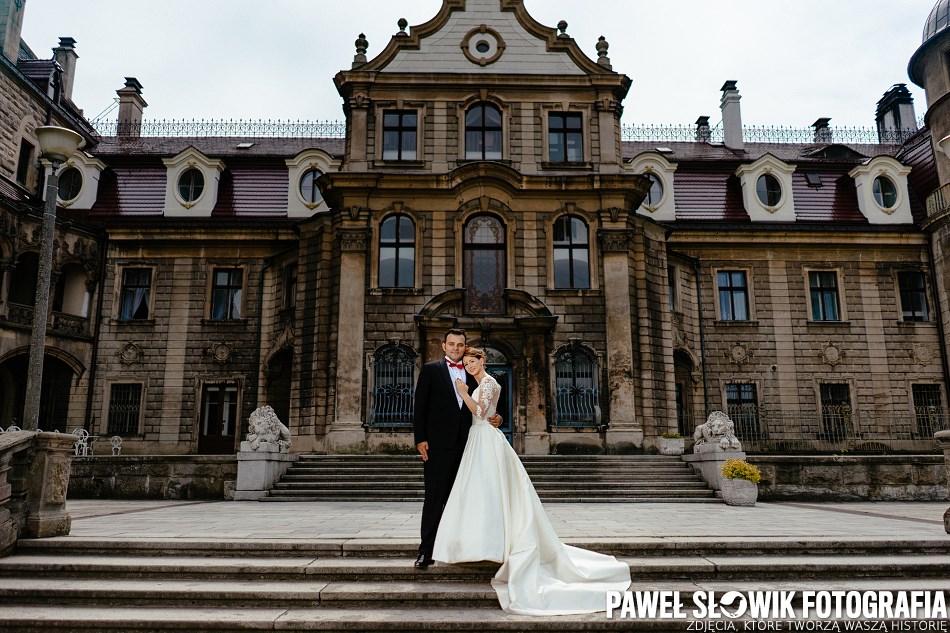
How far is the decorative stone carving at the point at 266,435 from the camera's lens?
626 inches

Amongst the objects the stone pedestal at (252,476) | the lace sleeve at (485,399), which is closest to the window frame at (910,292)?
the stone pedestal at (252,476)

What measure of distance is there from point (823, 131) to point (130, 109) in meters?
31.5

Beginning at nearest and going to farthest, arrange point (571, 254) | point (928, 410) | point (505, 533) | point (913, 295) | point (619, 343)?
point (505, 533) → point (619, 343) → point (571, 254) → point (928, 410) → point (913, 295)

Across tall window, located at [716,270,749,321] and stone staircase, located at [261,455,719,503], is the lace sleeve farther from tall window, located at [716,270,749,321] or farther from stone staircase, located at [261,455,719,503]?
tall window, located at [716,270,749,321]

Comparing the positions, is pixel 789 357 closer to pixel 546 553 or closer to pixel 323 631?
pixel 546 553

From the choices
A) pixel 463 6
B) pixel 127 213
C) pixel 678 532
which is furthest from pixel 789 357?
pixel 127 213

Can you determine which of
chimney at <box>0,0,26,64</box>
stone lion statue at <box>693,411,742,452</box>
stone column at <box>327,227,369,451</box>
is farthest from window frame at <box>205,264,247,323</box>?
stone lion statue at <box>693,411,742,452</box>

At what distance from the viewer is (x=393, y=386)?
67.7 ft

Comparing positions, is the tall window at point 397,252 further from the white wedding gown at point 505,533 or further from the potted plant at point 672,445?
the white wedding gown at point 505,533

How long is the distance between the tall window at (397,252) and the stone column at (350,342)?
2.07ft

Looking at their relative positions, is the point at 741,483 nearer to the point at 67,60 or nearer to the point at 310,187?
the point at 310,187

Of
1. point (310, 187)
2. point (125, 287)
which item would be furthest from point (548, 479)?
point (125, 287)

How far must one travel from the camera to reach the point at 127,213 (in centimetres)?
2644

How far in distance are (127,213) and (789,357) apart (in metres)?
25.1
